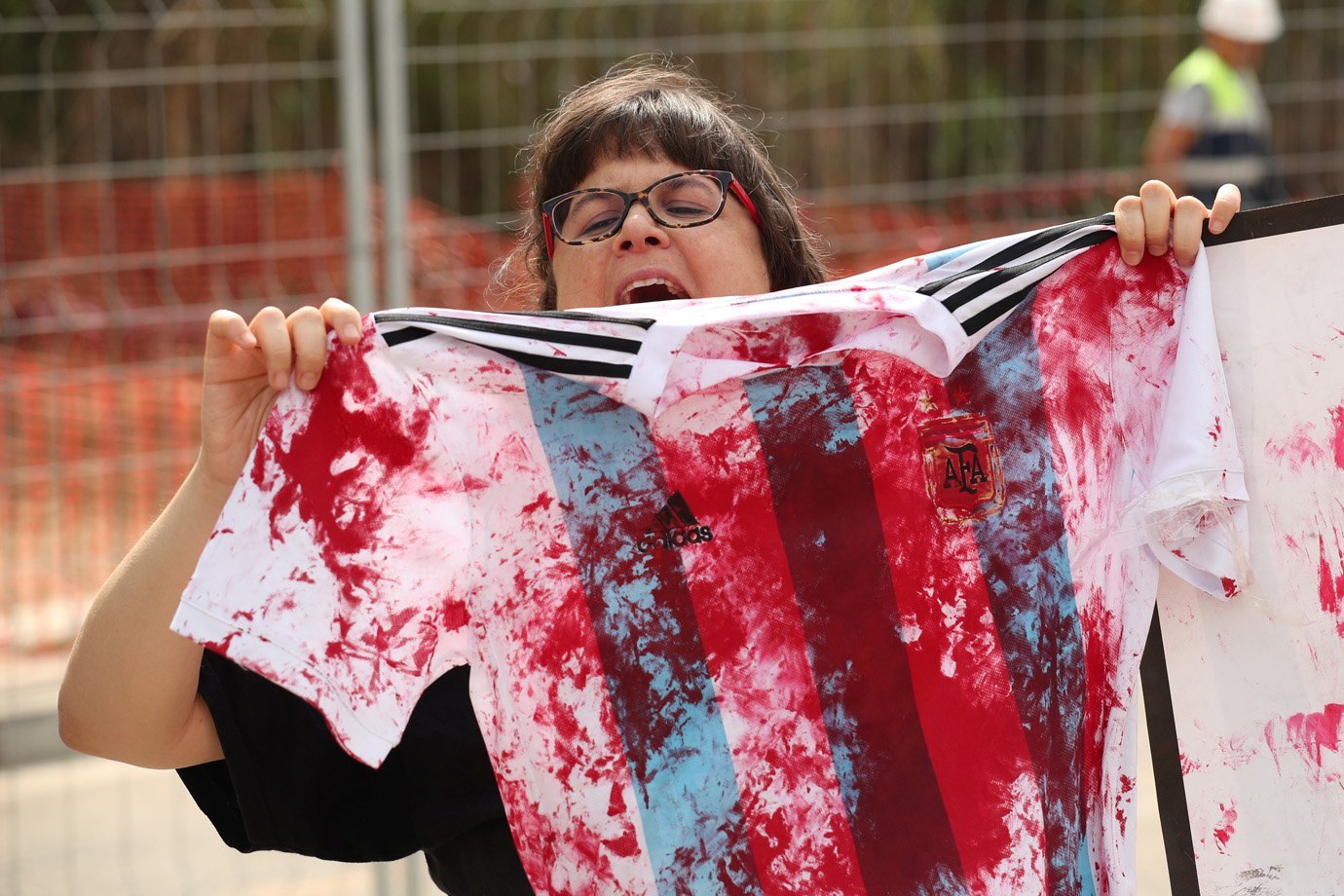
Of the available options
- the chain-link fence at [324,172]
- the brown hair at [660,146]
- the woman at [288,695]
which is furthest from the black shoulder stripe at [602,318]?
the chain-link fence at [324,172]

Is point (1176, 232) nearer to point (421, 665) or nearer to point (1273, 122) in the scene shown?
point (421, 665)

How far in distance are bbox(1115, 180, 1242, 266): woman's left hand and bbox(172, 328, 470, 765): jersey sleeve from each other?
0.88 meters

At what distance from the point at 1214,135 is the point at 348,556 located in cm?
520

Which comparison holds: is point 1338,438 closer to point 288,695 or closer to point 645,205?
point 645,205

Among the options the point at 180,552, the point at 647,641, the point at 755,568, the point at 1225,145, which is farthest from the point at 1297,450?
the point at 1225,145

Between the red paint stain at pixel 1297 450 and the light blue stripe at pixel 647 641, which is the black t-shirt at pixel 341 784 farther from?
the red paint stain at pixel 1297 450

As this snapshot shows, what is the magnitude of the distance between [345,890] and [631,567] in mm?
2558

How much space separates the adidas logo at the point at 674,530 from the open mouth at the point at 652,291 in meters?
0.44

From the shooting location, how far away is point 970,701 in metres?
1.70

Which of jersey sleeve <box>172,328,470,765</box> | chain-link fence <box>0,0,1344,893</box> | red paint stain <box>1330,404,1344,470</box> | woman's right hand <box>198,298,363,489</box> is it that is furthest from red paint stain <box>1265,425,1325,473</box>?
chain-link fence <box>0,0,1344,893</box>

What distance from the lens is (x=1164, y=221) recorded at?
1829 mm

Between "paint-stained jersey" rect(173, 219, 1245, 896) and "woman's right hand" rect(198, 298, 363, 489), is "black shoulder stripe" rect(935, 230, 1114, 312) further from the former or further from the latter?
"woman's right hand" rect(198, 298, 363, 489)

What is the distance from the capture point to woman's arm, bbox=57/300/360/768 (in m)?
1.57

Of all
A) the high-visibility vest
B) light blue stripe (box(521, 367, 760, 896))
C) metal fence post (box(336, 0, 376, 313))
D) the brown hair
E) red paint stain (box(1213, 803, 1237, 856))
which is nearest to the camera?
light blue stripe (box(521, 367, 760, 896))
